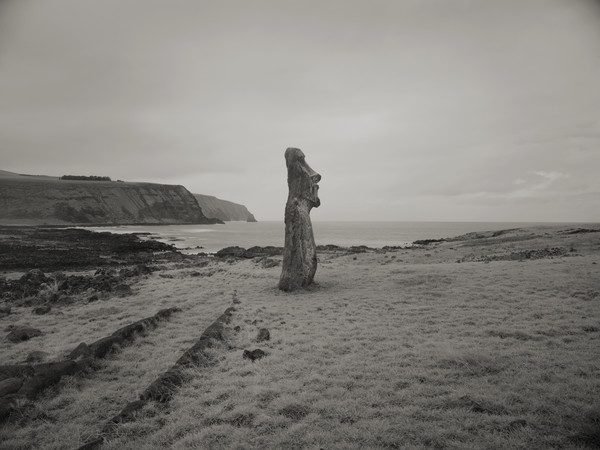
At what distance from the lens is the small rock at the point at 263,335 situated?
412 inches

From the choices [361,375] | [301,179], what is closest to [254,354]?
[361,375]

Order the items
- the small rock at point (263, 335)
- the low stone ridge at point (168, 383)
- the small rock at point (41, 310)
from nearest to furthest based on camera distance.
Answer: the low stone ridge at point (168, 383) < the small rock at point (263, 335) < the small rock at point (41, 310)

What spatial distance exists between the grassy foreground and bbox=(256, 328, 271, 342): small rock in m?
0.30

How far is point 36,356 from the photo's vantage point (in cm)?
921

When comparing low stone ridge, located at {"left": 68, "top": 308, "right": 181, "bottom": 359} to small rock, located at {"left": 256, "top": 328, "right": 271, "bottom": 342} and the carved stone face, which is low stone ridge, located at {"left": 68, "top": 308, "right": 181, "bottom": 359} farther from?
the carved stone face

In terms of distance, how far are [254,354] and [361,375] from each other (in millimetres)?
3140

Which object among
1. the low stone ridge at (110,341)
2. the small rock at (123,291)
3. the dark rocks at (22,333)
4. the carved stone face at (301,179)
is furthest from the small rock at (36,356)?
the carved stone face at (301,179)

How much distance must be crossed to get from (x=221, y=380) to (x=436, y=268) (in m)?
16.0

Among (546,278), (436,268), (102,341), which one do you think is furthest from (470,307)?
(102,341)

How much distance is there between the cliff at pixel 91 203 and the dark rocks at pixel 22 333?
119013mm

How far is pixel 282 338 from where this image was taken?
10445 mm

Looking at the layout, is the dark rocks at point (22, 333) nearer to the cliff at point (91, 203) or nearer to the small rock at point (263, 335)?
the small rock at point (263, 335)

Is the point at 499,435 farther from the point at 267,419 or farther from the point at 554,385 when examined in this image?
the point at 267,419

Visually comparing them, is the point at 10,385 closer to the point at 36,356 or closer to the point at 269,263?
the point at 36,356
